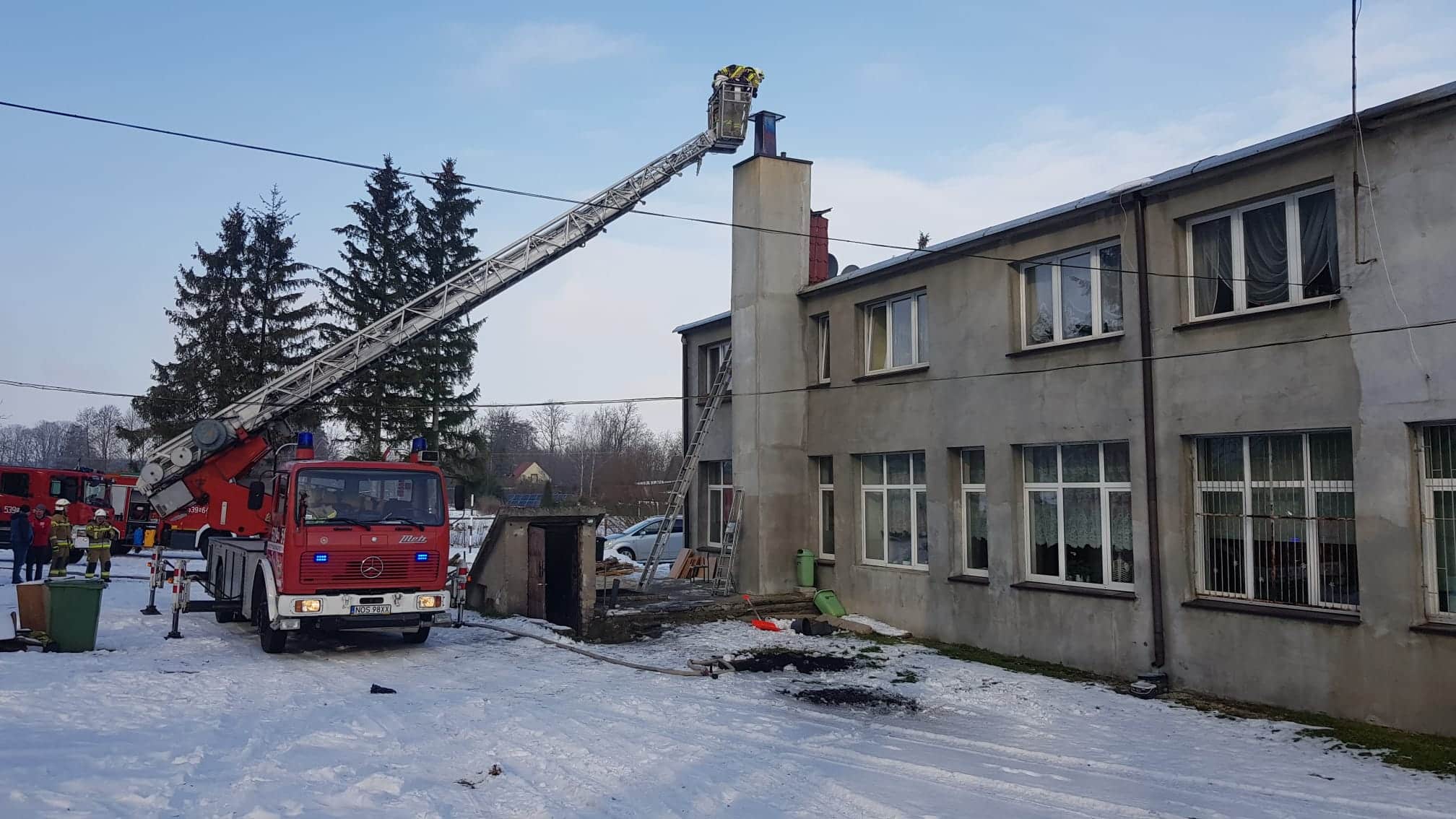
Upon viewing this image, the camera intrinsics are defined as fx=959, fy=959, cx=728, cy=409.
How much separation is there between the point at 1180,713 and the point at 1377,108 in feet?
21.1

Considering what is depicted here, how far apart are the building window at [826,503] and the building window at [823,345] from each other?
154cm

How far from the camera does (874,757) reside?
8.22 meters

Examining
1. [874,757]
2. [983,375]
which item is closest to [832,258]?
[983,375]

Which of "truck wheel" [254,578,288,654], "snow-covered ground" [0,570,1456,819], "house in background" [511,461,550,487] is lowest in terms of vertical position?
"snow-covered ground" [0,570,1456,819]

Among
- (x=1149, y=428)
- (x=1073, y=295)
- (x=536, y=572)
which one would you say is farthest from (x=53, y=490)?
(x=1149, y=428)

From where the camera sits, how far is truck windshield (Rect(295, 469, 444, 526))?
42.0 ft

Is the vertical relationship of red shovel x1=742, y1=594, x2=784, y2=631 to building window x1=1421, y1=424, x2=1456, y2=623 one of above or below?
below

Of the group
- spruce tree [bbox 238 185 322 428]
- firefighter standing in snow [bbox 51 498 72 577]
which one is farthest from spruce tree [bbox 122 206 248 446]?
firefighter standing in snow [bbox 51 498 72 577]

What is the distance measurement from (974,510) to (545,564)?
7.00 m

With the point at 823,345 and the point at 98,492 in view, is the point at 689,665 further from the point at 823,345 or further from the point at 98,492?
the point at 98,492

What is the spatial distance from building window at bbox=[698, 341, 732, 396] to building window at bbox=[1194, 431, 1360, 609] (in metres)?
11.7

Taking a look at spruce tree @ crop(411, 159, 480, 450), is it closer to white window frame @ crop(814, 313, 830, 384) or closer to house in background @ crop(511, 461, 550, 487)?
white window frame @ crop(814, 313, 830, 384)

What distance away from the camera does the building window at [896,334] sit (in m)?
15.7

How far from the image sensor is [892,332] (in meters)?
16.4
